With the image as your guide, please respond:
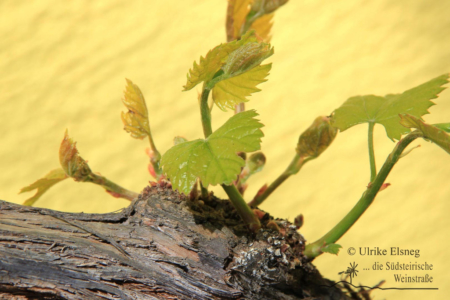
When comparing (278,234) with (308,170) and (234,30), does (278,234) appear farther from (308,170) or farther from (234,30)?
(308,170)

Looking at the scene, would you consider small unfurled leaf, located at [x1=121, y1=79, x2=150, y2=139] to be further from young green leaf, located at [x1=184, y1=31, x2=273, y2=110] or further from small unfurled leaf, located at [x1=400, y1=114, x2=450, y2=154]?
small unfurled leaf, located at [x1=400, y1=114, x2=450, y2=154]

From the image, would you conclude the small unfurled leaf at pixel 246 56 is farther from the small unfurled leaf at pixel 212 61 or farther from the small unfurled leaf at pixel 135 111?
the small unfurled leaf at pixel 135 111

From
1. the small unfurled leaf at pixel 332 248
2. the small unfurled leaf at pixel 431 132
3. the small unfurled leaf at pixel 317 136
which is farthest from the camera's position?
the small unfurled leaf at pixel 317 136

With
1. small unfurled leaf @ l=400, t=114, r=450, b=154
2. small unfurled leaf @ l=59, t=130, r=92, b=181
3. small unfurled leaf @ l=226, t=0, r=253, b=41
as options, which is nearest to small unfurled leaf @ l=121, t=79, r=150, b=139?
small unfurled leaf @ l=59, t=130, r=92, b=181

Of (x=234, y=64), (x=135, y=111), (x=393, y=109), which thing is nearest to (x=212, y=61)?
(x=234, y=64)

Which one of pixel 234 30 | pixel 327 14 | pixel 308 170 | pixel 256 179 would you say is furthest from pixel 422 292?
pixel 234 30

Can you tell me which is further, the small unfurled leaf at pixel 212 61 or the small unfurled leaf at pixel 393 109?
A: the small unfurled leaf at pixel 393 109

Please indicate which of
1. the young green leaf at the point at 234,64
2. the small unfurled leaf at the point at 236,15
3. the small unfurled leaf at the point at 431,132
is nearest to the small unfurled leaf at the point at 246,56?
the young green leaf at the point at 234,64

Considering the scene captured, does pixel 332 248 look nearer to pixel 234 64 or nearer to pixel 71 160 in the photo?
pixel 234 64
